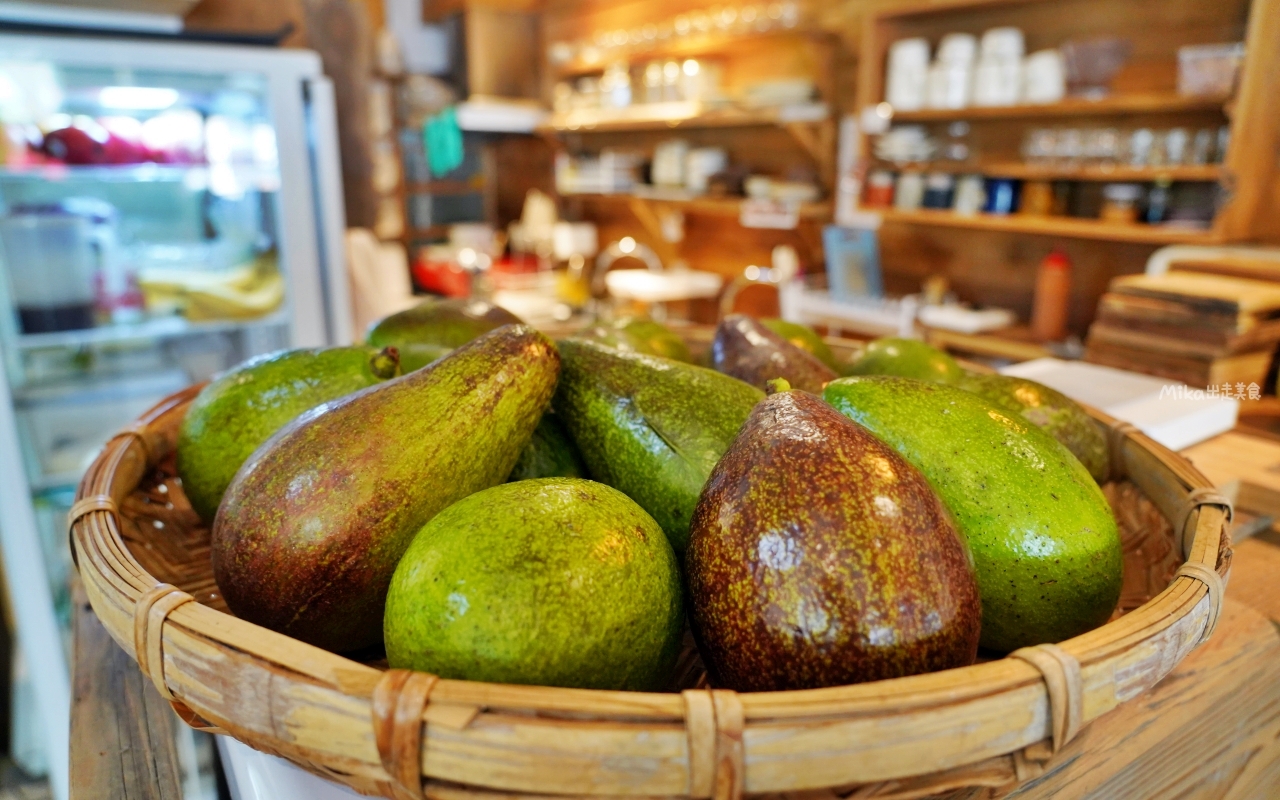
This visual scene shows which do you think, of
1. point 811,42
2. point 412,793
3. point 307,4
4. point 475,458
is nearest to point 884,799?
point 412,793

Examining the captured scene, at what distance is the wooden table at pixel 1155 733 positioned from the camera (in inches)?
20.0

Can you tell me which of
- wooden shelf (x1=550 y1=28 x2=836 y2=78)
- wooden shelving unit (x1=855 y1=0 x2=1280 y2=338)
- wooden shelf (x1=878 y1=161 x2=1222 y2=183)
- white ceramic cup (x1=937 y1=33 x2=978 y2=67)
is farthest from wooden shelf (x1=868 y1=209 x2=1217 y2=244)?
wooden shelf (x1=550 y1=28 x2=836 y2=78)

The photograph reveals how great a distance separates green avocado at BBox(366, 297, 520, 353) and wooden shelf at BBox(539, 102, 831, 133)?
2375 millimetres

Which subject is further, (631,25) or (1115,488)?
(631,25)

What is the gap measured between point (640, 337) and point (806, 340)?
0.20 meters

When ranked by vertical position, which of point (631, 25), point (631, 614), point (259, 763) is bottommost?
point (259, 763)

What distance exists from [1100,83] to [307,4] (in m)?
2.29

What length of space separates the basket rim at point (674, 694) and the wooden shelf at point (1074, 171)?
1.75m

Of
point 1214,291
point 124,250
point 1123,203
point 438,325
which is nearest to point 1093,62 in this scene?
point 1123,203

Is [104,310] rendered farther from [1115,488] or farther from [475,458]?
[1115,488]

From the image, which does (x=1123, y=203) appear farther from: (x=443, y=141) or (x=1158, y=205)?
(x=443, y=141)

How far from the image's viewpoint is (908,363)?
0.78m

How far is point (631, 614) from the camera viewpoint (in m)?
0.43

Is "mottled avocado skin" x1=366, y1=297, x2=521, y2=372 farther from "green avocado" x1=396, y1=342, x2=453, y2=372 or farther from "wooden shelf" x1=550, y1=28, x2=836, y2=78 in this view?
"wooden shelf" x1=550, y1=28, x2=836, y2=78
